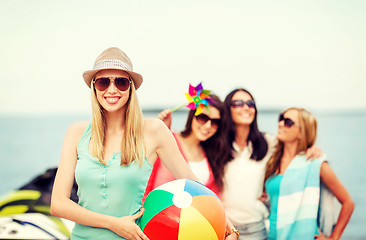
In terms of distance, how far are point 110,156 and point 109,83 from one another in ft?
1.29

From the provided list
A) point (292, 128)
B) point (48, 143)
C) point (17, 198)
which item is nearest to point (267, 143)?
point (292, 128)

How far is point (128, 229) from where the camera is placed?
1812mm

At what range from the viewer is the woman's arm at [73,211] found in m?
1.80

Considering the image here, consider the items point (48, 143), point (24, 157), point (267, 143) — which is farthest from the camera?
point (48, 143)

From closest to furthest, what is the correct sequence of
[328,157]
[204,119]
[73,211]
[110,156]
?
[73,211]
[110,156]
[204,119]
[328,157]

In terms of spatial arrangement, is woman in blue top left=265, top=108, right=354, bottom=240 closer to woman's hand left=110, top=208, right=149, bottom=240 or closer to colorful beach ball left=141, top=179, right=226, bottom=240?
colorful beach ball left=141, top=179, right=226, bottom=240

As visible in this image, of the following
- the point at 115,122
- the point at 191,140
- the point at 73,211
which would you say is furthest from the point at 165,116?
the point at 73,211

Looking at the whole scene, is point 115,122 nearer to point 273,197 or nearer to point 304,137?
point 273,197

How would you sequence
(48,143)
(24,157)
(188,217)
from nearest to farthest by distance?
(188,217) < (24,157) < (48,143)

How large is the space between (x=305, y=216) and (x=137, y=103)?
188cm

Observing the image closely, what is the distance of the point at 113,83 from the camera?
197 centimetres

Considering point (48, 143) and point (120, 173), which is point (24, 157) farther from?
point (120, 173)

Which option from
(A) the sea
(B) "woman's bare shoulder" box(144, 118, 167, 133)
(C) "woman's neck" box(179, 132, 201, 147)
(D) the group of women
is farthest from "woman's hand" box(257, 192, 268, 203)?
(A) the sea

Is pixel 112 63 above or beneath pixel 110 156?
above
